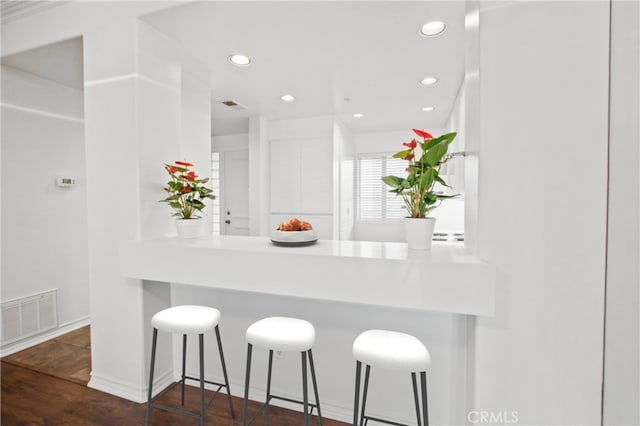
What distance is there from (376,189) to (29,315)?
15.4 feet

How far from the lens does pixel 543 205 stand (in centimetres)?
126

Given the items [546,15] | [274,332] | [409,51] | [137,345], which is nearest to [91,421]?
[137,345]

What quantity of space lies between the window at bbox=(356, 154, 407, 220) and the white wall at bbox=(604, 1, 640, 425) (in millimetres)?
4078

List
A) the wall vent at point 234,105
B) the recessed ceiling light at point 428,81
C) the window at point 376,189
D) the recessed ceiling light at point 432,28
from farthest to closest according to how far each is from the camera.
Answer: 1. the window at point 376,189
2. the wall vent at point 234,105
3. the recessed ceiling light at point 428,81
4. the recessed ceiling light at point 432,28

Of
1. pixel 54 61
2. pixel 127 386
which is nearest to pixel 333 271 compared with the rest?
pixel 127 386

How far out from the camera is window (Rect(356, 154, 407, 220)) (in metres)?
5.33

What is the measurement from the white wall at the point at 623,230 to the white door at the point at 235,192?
4.82m

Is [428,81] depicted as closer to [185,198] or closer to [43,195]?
[185,198]

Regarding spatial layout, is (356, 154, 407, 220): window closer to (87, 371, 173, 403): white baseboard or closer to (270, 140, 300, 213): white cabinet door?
(270, 140, 300, 213): white cabinet door

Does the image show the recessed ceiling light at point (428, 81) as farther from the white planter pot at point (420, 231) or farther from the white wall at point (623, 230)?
the white planter pot at point (420, 231)

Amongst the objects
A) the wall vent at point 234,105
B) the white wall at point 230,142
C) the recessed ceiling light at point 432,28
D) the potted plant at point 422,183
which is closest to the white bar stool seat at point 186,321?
the potted plant at point 422,183

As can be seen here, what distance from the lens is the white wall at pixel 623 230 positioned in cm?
111

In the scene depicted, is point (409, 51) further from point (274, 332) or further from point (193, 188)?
point (274, 332)

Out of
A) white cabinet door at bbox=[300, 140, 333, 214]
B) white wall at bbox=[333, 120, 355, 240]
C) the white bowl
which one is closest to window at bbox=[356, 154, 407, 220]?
white wall at bbox=[333, 120, 355, 240]
